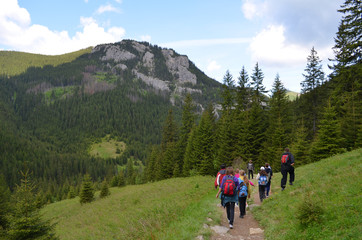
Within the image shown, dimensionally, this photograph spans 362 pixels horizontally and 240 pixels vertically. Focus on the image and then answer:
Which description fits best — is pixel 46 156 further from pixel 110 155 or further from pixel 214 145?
pixel 214 145

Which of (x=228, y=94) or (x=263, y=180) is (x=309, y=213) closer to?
(x=263, y=180)

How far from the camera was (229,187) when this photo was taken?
8.14m

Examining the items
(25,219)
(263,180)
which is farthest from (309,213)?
(25,219)

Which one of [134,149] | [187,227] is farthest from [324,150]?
[134,149]

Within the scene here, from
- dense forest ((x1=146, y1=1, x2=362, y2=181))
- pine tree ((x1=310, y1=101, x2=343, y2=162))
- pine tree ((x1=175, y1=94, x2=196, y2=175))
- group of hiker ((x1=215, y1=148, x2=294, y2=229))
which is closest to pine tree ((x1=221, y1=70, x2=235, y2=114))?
dense forest ((x1=146, y1=1, x2=362, y2=181))

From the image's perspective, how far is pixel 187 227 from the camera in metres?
7.66

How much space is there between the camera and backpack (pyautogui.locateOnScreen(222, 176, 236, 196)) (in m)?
8.12

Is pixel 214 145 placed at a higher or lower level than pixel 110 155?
higher

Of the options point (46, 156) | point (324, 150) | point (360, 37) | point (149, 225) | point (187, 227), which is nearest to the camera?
point (187, 227)

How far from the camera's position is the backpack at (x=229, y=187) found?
812 cm

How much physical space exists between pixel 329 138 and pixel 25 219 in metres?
28.5

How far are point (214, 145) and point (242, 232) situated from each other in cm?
3023

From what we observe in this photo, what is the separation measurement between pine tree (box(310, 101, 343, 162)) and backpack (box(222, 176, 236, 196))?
18468mm

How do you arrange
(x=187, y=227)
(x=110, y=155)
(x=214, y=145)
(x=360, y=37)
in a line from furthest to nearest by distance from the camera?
(x=110, y=155) → (x=214, y=145) → (x=360, y=37) → (x=187, y=227)
